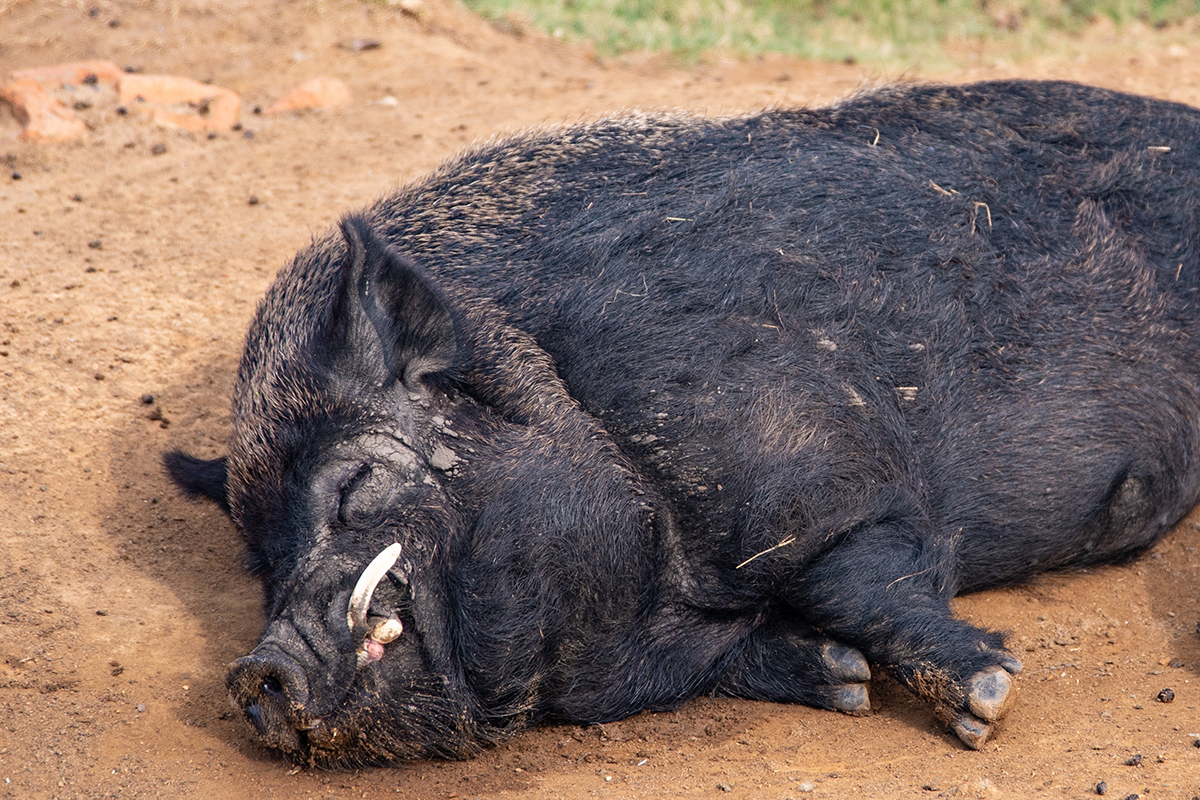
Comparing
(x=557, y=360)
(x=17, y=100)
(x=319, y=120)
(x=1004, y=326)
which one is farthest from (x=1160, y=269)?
(x=17, y=100)

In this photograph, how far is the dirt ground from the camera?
3.37 meters

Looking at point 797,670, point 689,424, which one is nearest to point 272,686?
point 689,424

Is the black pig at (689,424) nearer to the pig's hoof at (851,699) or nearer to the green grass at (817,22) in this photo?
the pig's hoof at (851,699)

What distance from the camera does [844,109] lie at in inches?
183

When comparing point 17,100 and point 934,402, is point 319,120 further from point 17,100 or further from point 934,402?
point 934,402

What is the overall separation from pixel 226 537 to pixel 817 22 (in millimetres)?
8782

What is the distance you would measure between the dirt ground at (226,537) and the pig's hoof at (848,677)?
0.19 ft

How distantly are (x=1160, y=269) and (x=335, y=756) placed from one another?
3.50 metres

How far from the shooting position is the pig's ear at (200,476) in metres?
4.01

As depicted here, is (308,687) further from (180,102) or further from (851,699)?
(180,102)

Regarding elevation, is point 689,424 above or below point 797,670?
above

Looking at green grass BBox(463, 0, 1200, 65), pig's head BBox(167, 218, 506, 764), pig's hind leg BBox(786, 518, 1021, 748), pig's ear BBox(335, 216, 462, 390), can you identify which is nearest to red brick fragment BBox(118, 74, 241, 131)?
green grass BBox(463, 0, 1200, 65)

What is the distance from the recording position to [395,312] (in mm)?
3482

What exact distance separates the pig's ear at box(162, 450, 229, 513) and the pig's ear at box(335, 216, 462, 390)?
2.92ft
